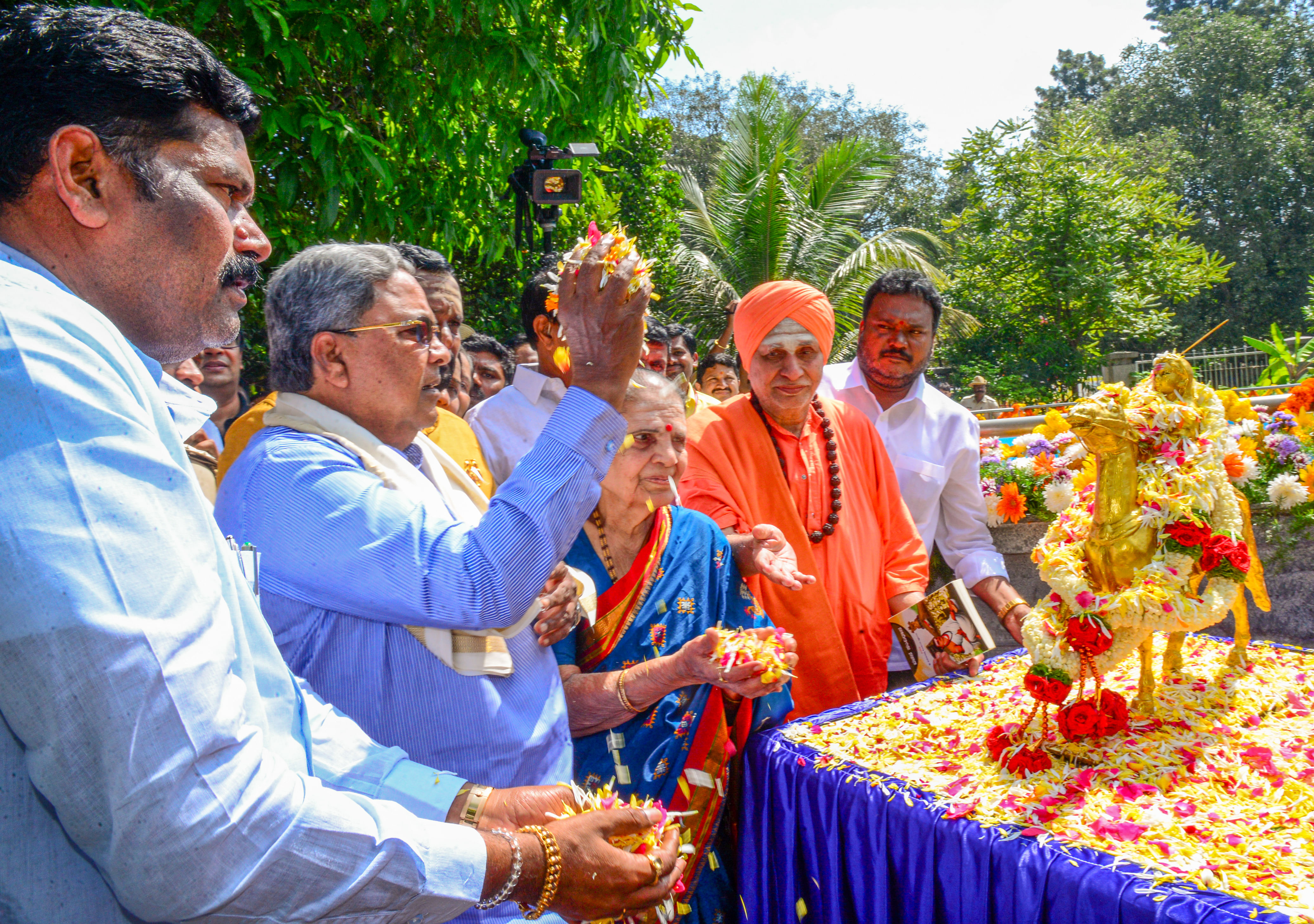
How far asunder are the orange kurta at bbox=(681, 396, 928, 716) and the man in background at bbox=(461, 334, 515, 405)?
328 cm

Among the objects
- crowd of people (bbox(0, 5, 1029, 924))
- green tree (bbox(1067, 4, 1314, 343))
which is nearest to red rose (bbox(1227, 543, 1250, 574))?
crowd of people (bbox(0, 5, 1029, 924))

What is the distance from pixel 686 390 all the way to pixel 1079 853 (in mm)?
4153

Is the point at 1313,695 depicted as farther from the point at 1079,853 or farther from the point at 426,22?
the point at 426,22

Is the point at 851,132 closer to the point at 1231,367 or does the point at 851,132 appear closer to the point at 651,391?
the point at 1231,367

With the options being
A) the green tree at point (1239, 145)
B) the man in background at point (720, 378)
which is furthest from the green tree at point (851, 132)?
the man in background at point (720, 378)

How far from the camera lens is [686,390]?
221 inches

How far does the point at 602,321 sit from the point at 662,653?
1157 millimetres

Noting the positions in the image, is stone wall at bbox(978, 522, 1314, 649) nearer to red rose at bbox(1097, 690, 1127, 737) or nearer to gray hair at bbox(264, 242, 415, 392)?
red rose at bbox(1097, 690, 1127, 737)

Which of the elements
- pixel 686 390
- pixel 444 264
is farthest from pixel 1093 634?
pixel 686 390

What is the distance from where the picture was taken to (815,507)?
3188 mm

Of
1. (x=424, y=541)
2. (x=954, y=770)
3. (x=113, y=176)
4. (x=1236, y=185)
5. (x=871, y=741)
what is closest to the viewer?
(x=113, y=176)

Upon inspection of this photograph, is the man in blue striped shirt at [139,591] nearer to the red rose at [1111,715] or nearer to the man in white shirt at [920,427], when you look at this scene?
the red rose at [1111,715]

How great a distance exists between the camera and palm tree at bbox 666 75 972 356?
1608cm

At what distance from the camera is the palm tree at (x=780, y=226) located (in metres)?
16.1
